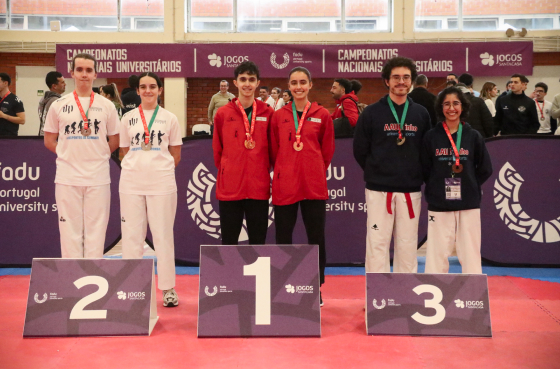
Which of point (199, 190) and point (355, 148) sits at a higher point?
point (355, 148)

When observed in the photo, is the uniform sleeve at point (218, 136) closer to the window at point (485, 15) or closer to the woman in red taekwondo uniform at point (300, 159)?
the woman in red taekwondo uniform at point (300, 159)

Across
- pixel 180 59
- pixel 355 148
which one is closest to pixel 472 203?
pixel 355 148

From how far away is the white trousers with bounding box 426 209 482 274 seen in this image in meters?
3.96

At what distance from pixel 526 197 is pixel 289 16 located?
9621 mm

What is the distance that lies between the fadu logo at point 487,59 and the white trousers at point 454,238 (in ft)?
32.9

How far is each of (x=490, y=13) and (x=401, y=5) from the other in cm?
223

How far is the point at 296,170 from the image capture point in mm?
4051

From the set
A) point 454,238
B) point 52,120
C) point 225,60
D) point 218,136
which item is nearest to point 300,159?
point 218,136

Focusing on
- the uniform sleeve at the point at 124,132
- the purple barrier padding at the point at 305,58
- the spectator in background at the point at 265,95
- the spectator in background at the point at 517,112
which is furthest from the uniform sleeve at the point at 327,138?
the purple barrier padding at the point at 305,58

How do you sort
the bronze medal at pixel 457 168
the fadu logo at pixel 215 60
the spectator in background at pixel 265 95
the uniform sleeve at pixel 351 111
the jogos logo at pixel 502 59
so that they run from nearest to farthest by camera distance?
the bronze medal at pixel 457 168, the uniform sleeve at pixel 351 111, the spectator in background at pixel 265 95, the jogos logo at pixel 502 59, the fadu logo at pixel 215 60

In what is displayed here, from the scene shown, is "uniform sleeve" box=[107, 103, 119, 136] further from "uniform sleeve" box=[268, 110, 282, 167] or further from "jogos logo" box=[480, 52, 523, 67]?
"jogos logo" box=[480, 52, 523, 67]

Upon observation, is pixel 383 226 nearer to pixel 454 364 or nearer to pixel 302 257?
pixel 302 257

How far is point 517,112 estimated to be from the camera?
802 centimetres

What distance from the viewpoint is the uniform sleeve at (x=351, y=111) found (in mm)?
6469
